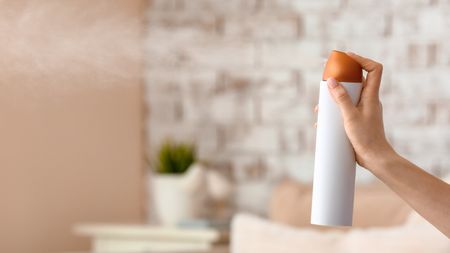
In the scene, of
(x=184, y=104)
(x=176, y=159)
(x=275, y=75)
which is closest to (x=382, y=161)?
(x=275, y=75)

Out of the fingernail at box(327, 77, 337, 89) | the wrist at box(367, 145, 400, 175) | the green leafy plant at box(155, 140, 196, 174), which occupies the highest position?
the fingernail at box(327, 77, 337, 89)

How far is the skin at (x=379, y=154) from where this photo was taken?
1.40 metres

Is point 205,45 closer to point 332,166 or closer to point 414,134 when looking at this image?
point 414,134

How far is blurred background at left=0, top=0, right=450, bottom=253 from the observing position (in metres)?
3.01

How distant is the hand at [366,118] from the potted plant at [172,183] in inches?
79.4

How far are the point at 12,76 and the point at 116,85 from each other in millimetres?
588

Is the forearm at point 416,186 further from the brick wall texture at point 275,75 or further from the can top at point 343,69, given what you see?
the brick wall texture at point 275,75

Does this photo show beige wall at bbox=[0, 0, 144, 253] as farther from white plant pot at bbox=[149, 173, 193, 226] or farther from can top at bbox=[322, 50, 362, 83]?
can top at bbox=[322, 50, 362, 83]

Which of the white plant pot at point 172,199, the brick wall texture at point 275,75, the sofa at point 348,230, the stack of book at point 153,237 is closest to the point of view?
the sofa at point 348,230

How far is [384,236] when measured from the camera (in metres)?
2.38

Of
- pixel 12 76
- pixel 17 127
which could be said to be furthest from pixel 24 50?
pixel 17 127

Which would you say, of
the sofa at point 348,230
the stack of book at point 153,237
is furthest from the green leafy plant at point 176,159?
the sofa at point 348,230

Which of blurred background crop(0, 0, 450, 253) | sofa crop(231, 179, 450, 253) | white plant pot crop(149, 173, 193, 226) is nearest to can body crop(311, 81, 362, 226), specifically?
sofa crop(231, 179, 450, 253)

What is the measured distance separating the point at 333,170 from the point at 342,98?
11 cm
